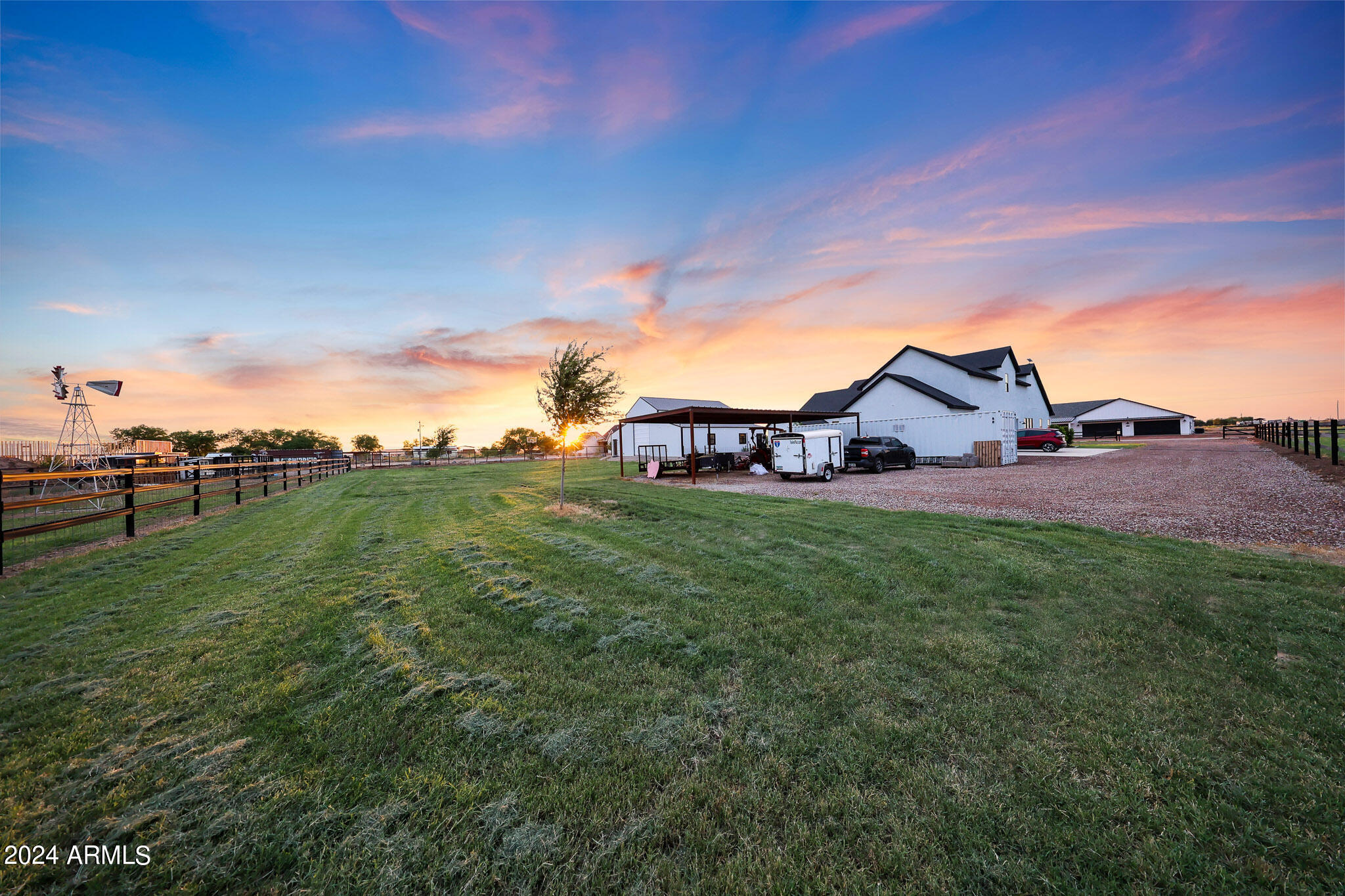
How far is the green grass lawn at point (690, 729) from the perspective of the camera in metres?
1.97

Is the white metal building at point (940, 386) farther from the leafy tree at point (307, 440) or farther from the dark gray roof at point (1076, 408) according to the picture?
the leafy tree at point (307, 440)

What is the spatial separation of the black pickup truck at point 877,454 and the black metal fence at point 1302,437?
1288 centimetres

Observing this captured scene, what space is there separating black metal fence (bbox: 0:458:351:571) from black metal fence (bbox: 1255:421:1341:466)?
1062 inches

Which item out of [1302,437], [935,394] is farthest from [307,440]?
[1302,437]

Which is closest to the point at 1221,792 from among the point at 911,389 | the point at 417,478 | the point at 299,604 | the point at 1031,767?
the point at 1031,767

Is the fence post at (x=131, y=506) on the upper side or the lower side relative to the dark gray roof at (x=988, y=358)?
lower

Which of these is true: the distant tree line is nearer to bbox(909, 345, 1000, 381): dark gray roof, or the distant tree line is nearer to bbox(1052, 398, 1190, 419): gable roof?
bbox(909, 345, 1000, 381): dark gray roof

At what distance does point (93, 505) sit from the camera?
44.1 feet

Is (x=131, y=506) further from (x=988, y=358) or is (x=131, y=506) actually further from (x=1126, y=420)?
(x=1126, y=420)

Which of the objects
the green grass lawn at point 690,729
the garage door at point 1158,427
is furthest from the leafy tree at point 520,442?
the garage door at point 1158,427

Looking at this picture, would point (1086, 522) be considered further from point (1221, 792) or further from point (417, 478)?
point (417, 478)

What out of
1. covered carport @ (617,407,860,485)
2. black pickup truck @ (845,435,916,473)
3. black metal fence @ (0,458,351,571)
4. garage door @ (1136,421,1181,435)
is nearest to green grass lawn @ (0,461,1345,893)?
black metal fence @ (0,458,351,571)

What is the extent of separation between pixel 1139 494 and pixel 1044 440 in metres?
28.7

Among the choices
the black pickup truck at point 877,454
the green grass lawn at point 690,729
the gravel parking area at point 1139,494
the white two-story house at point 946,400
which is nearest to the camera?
the green grass lawn at point 690,729
